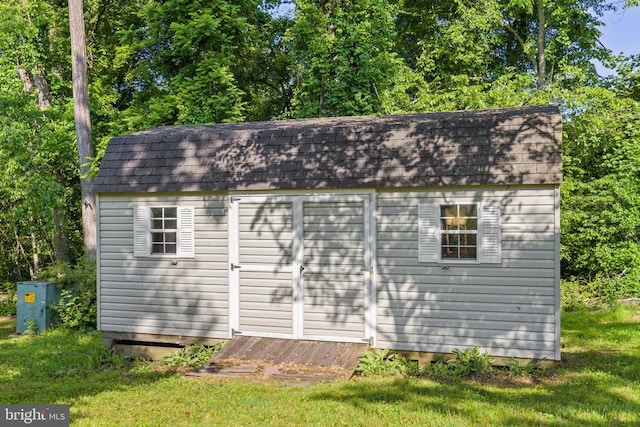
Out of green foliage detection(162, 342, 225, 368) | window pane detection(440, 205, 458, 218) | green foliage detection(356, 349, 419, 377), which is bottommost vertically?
green foliage detection(162, 342, 225, 368)

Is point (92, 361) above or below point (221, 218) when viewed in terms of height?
below

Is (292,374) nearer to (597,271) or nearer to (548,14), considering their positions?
(597,271)

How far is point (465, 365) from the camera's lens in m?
7.09

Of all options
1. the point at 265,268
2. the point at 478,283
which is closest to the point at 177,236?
the point at 265,268

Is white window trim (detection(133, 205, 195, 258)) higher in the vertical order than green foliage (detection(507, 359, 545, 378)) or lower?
higher

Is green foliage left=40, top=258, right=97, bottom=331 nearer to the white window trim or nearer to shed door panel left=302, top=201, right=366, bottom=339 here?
the white window trim

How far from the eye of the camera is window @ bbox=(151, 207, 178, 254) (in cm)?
852

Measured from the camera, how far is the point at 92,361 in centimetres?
838

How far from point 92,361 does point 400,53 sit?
16.1 m

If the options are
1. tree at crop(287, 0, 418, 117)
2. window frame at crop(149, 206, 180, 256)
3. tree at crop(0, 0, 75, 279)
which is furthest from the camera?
tree at crop(287, 0, 418, 117)

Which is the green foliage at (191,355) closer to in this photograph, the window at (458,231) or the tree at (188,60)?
the window at (458,231)

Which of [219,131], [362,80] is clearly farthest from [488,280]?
[362,80]
